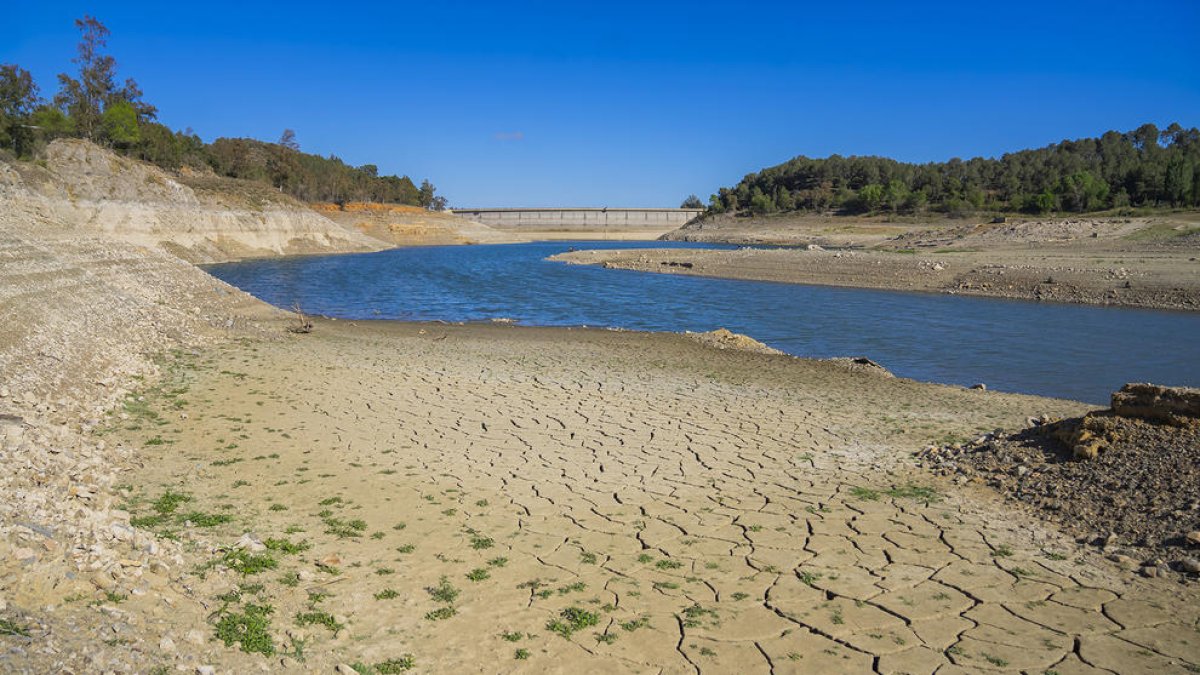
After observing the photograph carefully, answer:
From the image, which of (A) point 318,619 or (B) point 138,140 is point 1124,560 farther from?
(B) point 138,140

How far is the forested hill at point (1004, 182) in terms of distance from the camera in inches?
2537

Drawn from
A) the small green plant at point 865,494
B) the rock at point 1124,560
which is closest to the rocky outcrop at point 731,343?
the small green plant at point 865,494

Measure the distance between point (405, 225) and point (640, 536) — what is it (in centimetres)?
9585

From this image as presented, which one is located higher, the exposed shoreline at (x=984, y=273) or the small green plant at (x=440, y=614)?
the exposed shoreline at (x=984, y=273)

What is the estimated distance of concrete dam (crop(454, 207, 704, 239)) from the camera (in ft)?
468

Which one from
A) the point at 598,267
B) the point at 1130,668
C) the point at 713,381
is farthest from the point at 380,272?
the point at 1130,668

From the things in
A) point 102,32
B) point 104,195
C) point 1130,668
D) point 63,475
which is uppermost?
point 102,32

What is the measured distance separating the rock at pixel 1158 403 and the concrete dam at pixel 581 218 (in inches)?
5243

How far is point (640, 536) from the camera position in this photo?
6.69m

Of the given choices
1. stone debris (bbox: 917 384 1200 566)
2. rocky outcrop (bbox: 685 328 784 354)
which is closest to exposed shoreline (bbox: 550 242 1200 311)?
rocky outcrop (bbox: 685 328 784 354)

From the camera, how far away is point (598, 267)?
173ft

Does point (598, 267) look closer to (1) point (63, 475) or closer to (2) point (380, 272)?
(2) point (380, 272)

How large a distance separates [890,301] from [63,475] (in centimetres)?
2960

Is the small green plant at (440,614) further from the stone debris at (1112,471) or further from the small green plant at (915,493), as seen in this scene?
the stone debris at (1112,471)
